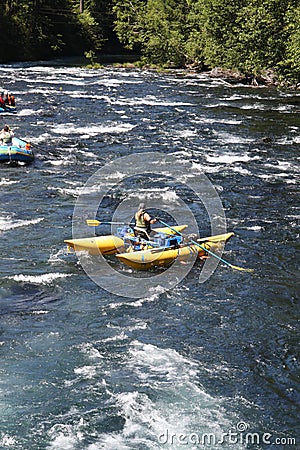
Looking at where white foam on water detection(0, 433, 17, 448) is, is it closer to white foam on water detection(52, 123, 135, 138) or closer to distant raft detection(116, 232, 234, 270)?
distant raft detection(116, 232, 234, 270)

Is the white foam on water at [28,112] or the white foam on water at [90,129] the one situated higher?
the white foam on water at [28,112]

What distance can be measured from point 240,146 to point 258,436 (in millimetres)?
14776

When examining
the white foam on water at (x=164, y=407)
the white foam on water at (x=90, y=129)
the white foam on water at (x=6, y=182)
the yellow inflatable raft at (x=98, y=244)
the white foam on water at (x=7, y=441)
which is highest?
the white foam on water at (x=90, y=129)

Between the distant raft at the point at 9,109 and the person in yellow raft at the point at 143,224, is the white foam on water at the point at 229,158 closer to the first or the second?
the person in yellow raft at the point at 143,224

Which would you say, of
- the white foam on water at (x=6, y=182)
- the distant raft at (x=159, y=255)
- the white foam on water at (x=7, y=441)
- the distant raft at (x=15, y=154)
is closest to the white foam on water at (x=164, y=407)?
the white foam on water at (x=7, y=441)

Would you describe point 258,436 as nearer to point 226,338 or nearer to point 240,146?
point 226,338

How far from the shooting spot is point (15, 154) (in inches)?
709

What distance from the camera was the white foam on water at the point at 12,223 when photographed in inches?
529

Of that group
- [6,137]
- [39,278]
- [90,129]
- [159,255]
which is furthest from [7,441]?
[90,129]

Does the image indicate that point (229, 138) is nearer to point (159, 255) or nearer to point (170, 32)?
point (159, 255)

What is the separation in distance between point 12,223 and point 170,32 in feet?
107

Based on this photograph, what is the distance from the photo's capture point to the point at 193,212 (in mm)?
15227

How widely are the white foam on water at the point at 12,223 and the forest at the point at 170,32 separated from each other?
17.4 metres

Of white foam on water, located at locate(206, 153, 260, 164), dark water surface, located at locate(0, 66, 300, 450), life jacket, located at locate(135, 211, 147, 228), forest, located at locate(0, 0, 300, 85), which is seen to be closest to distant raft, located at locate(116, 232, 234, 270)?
dark water surface, located at locate(0, 66, 300, 450)
